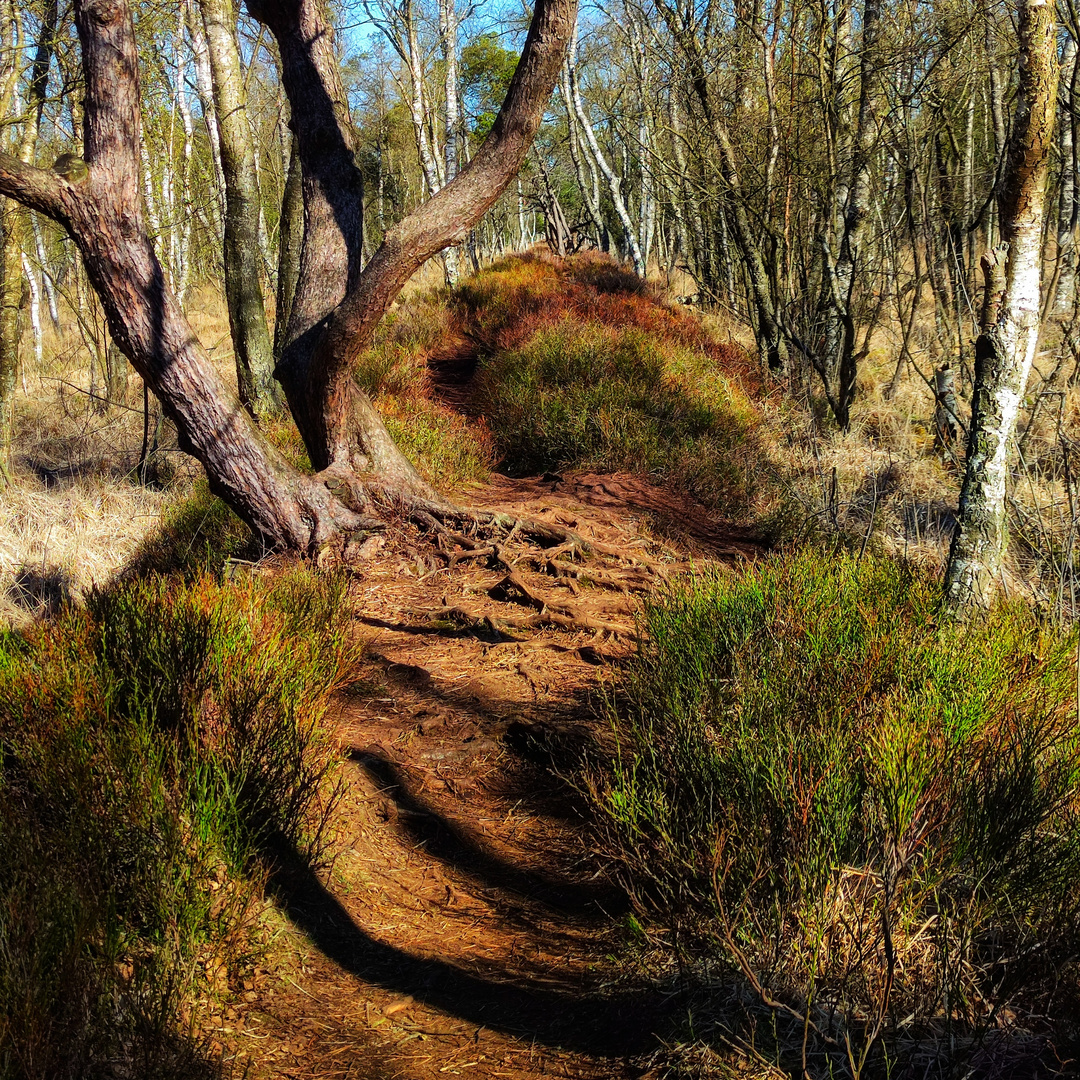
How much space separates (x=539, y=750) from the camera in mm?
3893

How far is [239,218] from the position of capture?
356 inches

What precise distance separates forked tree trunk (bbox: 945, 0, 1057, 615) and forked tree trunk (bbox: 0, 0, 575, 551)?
8.74 feet

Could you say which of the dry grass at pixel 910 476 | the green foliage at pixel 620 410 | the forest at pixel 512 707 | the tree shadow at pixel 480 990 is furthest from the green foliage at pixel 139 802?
the green foliage at pixel 620 410

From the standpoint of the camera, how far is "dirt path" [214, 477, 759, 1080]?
231cm

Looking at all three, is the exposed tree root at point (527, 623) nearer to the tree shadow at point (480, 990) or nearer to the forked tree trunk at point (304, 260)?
the forked tree trunk at point (304, 260)

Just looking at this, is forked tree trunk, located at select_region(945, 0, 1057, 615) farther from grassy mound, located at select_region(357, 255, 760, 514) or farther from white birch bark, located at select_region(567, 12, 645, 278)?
white birch bark, located at select_region(567, 12, 645, 278)

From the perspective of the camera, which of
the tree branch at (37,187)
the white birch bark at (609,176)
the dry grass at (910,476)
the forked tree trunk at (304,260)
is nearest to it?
the tree branch at (37,187)

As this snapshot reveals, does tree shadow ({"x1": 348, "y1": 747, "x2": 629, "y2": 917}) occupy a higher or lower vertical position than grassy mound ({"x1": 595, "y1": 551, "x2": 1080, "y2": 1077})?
lower

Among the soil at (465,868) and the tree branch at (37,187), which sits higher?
the tree branch at (37,187)

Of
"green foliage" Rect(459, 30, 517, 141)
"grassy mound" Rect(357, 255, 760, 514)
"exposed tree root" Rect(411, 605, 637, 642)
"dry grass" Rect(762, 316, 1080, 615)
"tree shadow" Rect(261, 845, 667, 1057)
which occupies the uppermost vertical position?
"green foliage" Rect(459, 30, 517, 141)

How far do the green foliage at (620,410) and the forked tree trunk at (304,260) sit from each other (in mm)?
2509

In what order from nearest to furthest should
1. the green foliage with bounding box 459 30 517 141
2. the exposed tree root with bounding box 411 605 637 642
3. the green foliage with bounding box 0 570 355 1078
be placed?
the green foliage with bounding box 0 570 355 1078, the exposed tree root with bounding box 411 605 637 642, the green foliage with bounding box 459 30 517 141

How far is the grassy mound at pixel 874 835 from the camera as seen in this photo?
1959 millimetres

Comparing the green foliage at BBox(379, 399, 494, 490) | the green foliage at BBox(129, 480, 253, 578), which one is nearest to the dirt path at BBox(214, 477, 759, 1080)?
the green foliage at BBox(129, 480, 253, 578)
